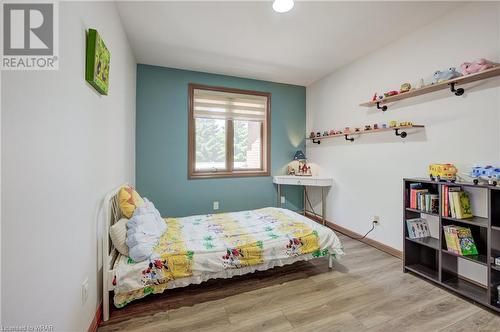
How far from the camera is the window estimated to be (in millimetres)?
3758

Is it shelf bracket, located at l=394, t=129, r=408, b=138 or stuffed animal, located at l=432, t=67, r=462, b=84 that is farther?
shelf bracket, located at l=394, t=129, r=408, b=138

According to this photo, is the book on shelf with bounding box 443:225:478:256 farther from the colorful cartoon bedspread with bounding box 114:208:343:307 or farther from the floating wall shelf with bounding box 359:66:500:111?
the floating wall shelf with bounding box 359:66:500:111

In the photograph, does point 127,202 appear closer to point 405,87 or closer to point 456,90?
point 405,87

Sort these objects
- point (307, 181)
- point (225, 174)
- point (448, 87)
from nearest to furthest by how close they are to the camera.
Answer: point (448, 87), point (307, 181), point (225, 174)

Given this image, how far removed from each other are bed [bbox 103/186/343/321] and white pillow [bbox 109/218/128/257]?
6cm

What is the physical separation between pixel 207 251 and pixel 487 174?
7.83 ft

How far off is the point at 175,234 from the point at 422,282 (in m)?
2.50

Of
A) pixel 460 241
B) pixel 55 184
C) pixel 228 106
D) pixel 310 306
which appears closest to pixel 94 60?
pixel 55 184

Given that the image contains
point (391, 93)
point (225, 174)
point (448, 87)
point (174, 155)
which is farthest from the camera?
point (225, 174)

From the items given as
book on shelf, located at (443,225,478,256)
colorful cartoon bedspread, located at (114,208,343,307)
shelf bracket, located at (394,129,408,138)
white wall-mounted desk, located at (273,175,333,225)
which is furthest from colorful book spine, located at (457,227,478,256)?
white wall-mounted desk, located at (273,175,333,225)

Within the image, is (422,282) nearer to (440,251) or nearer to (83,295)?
(440,251)

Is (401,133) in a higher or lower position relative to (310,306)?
higher

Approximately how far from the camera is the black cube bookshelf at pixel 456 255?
1735 mm

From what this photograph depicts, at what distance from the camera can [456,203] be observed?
6.41 ft
